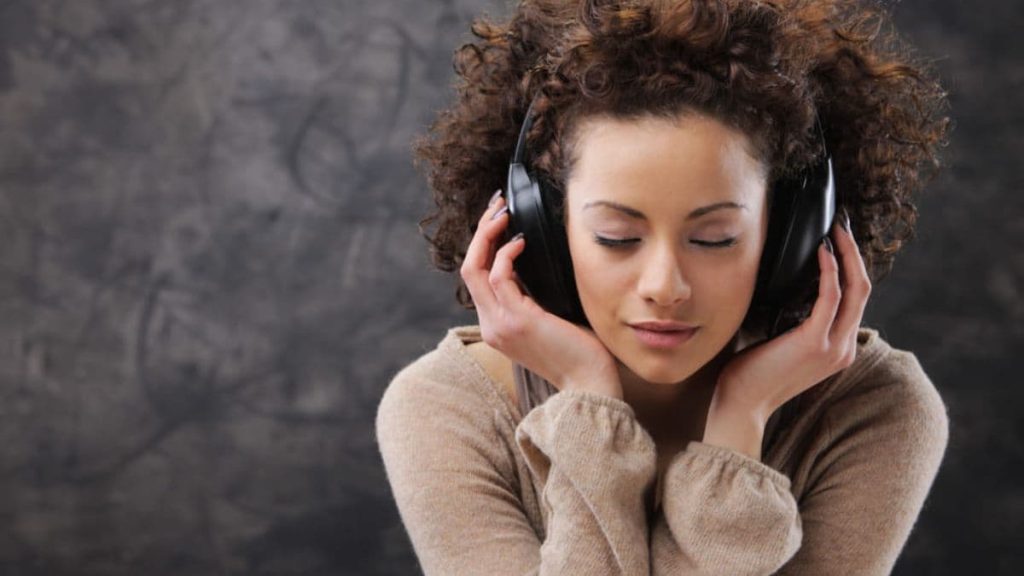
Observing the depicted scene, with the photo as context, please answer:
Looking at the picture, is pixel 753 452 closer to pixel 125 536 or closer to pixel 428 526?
pixel 428 526

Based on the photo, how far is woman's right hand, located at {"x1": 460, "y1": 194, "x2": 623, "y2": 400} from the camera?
5.73 ft

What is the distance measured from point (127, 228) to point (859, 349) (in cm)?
180

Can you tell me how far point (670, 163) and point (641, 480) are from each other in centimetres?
38

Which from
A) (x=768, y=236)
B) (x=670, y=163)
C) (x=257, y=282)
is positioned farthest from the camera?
(x=257, y=282)

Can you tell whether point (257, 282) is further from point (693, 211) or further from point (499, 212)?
point (693, 211)

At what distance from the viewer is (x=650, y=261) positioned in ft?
5.30

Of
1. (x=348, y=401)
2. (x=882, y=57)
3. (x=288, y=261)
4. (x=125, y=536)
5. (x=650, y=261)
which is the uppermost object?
(x=882, y=57)

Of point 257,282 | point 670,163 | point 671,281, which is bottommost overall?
point 257,282

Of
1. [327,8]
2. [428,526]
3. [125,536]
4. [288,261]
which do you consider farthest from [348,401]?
[428,526]

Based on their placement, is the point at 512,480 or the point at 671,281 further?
the point at 512,480

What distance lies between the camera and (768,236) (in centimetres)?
170

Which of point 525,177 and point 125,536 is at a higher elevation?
point 525,177

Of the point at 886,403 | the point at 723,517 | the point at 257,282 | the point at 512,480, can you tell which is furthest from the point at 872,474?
the point at 257,282

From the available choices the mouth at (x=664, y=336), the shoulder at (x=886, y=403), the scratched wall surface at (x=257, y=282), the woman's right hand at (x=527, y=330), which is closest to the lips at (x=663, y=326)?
the mouth at (x=664, y=336)
